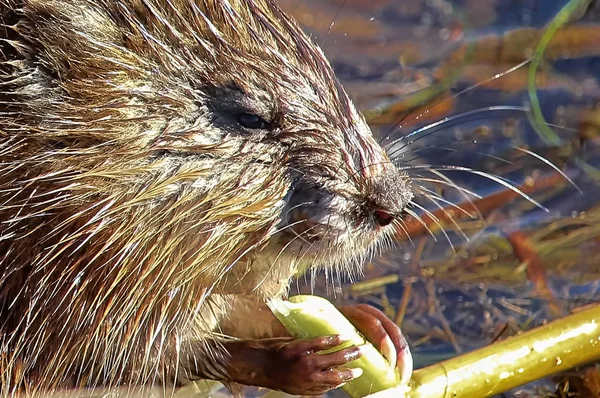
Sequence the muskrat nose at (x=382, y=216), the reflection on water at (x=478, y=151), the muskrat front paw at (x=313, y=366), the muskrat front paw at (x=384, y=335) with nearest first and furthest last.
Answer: the muskrat nose at (x=382, y=216), the muskrat front paw at (x=313, y=366), the muskrat front paw at (x=384, y=335), the reflection on water at (x=478, y=151)

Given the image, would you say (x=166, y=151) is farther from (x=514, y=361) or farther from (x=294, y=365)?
(x=514, y=361)

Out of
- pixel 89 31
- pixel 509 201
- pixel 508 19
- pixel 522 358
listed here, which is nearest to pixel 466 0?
pixel 508 19

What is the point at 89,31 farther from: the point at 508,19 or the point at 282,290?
the point at 508,19

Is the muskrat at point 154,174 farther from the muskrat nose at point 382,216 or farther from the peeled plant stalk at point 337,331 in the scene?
the peeled plant stalk at point 337,331

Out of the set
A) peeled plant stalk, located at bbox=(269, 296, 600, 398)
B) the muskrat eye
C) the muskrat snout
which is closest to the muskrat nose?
the muskrat snout

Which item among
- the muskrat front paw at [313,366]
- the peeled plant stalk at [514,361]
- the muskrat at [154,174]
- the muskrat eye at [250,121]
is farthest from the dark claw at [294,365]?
the muskrat eye at [250,121]

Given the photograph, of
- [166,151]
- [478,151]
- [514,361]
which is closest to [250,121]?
[166,151]
